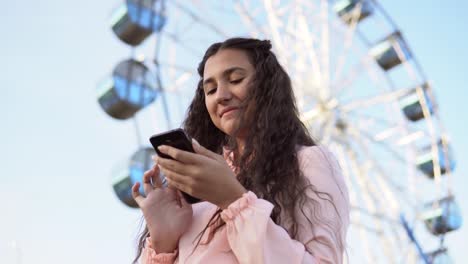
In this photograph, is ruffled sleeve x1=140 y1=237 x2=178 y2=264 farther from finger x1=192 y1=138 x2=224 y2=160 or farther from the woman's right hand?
finger x1=192 y1=138 x2=224 y2=160

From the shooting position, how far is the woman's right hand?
1.39 metres

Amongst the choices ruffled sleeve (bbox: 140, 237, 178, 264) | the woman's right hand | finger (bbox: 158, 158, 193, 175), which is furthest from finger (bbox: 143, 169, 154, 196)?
finger (bbox: 158, 158, 193, 175)

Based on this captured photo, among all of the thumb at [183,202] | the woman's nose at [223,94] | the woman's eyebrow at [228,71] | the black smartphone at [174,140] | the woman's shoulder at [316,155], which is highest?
the woman's eyebrow at [228,71]

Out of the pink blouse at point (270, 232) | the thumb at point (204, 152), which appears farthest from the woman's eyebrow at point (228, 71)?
the thumb at point (204, 152)

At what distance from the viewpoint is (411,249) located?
32.8 feet

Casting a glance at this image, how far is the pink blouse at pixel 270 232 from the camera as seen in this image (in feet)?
3.87

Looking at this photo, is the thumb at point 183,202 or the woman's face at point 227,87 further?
the woman's face at point 227,87

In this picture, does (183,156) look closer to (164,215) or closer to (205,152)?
(205,152)

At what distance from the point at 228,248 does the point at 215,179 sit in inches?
6.4

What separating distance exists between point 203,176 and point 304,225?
0.22 meters

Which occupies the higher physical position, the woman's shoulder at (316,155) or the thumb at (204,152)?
the thumb at (204,152)

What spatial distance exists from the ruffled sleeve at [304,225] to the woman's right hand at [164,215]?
0.19m

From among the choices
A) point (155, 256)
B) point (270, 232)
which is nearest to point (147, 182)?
point (155, 256)

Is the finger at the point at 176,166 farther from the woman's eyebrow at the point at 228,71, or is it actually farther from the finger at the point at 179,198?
the woman's eyebrow at the point at 228,71
